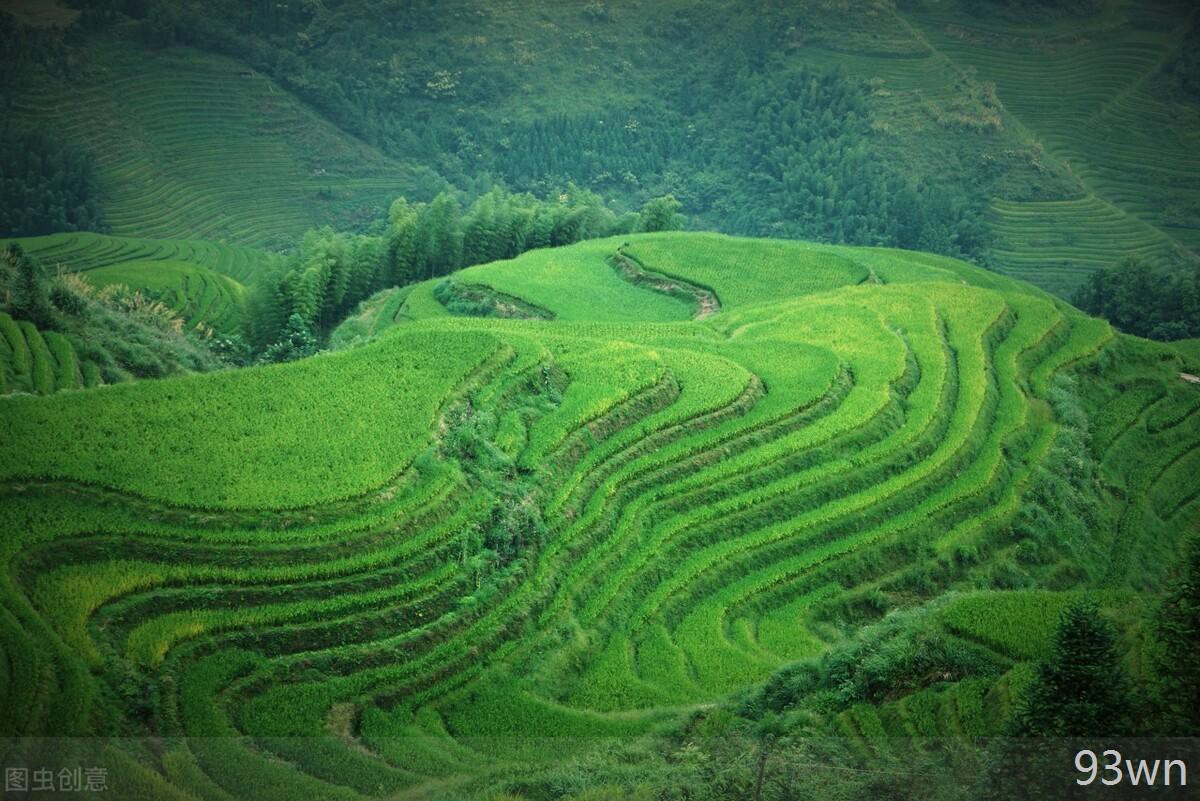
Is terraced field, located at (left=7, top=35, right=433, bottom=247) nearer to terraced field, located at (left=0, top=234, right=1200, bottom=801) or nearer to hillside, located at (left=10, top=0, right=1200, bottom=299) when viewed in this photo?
hillside, located at (left=10, top=0, right=1200, bottom=299)

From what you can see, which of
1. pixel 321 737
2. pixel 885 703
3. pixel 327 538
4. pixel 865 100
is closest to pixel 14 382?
pixel 327 538

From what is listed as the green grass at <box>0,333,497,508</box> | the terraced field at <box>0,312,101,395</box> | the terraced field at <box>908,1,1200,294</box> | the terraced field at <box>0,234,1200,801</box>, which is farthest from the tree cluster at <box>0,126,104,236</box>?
the terraced field at <box>908,1,1200,294</box>

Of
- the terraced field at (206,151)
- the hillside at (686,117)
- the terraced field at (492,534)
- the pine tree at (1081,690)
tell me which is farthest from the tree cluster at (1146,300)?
the terraced field at (206,151)

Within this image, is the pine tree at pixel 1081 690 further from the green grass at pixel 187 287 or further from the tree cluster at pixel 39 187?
the tree cluster at pixel 39 187

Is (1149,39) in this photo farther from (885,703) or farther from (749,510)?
(885,703)

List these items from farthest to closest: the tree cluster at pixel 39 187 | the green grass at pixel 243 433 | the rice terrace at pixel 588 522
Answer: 1. the tree cluster at pixel 39 187
2. the green grass at pixel 243 433
3. the rice terrace at pixel 588 522
